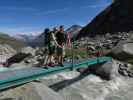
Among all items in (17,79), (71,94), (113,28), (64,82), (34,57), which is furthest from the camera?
(113,28)

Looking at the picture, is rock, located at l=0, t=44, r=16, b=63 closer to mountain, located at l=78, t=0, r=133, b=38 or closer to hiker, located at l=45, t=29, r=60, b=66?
mountain, located at l=78, t=0, r=133, b=38

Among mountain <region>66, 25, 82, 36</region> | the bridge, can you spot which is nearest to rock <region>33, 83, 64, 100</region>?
the bridge

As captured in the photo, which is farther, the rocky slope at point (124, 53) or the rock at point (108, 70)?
the rocky slope at point (124, 53)

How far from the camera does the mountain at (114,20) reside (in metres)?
59.9

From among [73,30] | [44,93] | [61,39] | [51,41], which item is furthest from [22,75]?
[73,30]

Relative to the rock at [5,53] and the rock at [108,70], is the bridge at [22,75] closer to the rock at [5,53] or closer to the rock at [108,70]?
the rock at [108,70]

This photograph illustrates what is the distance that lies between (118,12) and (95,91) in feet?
157

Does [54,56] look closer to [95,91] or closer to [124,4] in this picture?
[95,91]

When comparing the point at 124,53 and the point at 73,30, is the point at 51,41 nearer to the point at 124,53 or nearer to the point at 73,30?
the point at 124,53

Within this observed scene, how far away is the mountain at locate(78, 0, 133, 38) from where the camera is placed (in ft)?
197

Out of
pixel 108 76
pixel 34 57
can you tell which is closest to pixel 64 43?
pixel 108 76

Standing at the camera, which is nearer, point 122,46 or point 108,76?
point 108,76

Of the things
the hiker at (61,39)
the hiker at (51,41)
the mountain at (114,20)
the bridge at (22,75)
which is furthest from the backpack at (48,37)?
the mountain at (114,20)

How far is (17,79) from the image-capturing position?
15336 mm
